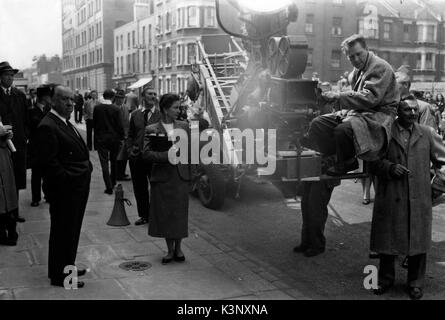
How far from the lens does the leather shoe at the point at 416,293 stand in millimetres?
5141

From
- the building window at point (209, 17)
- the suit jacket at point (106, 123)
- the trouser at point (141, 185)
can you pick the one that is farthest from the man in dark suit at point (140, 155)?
the building window at point (209, 17)

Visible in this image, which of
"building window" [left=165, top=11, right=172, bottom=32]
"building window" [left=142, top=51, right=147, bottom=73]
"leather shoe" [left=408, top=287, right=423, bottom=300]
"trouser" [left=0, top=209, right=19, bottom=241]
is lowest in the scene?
"leather shoe" [left=408, top=287, right=423, bottom=300]

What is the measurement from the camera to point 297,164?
18.7ft

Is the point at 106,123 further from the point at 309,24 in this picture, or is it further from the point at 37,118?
the point at 309,24

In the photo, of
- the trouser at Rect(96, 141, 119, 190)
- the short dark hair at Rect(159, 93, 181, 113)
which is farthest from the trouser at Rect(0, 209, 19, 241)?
the trouser at Rect(96, 141, 119, 190)

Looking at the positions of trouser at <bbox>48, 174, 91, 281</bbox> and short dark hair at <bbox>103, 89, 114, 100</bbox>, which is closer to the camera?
trouser at <bbox>48, 174, 91, 281</bbox>

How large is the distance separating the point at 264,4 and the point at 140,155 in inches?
110

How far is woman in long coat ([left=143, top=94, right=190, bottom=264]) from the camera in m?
6.09

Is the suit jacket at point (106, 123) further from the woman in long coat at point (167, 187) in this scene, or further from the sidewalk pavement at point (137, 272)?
the woman in long coat at point (167, 187)

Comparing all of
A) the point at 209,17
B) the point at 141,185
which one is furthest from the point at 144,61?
the point at 141,185

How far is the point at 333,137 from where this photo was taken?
5.77 metres

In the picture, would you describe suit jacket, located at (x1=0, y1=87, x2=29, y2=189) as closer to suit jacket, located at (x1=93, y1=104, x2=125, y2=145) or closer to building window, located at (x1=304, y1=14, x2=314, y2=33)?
suit jacket, located at (x1=93, y1=104, x2=125, y2=145)

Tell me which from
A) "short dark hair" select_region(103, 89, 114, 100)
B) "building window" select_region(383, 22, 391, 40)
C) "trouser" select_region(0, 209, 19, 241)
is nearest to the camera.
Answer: "trouser" select_region(0, 209, 19, 241)

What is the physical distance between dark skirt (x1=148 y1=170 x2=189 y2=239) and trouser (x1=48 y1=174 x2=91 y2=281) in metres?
1.03
